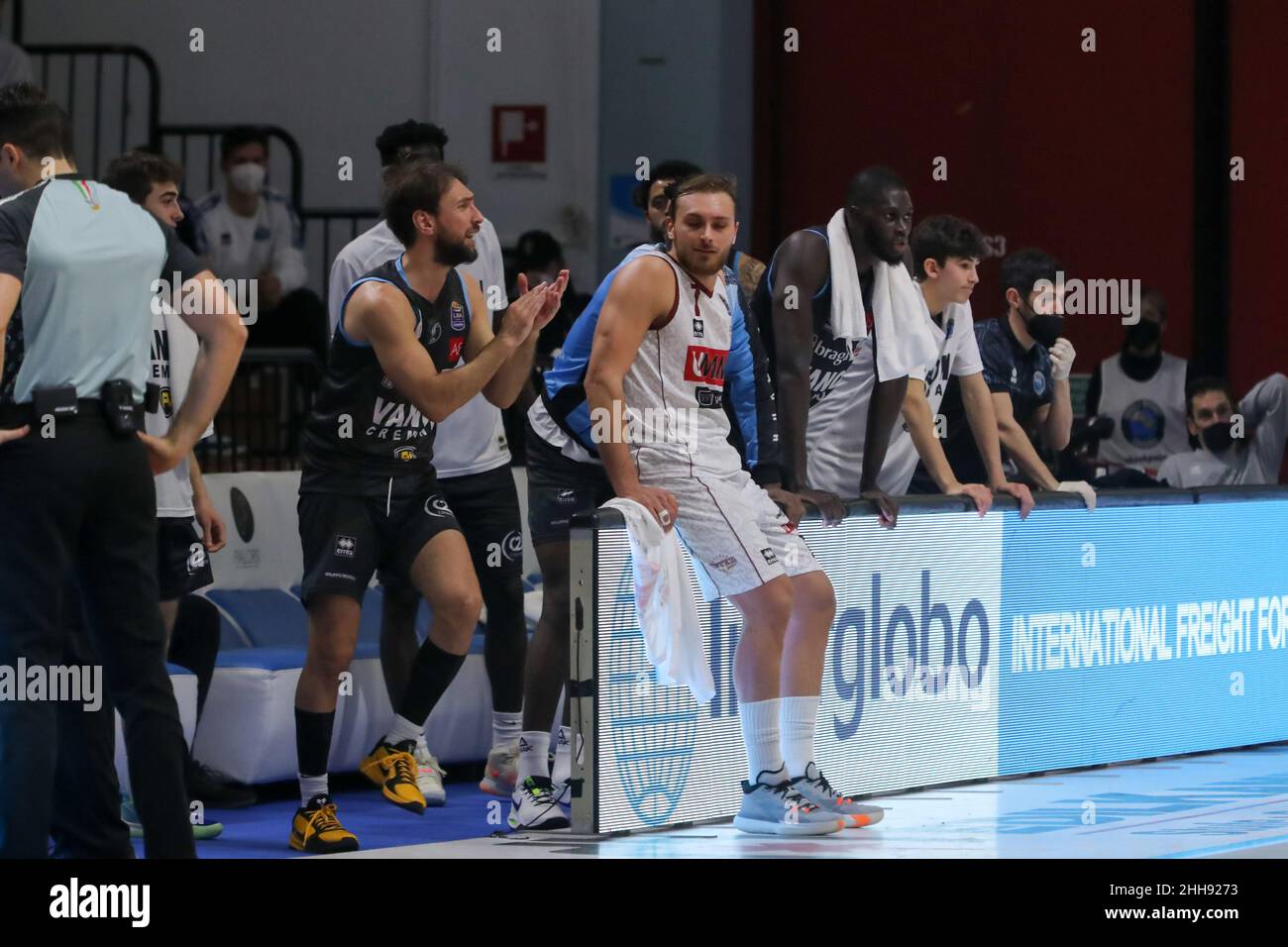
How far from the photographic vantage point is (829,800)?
5.46m

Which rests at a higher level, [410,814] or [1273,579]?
[1273,579]

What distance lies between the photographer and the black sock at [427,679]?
579 centimetres

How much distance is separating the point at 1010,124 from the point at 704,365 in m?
6.14

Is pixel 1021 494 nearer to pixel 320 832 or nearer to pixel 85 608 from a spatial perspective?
→ pixel 320 832

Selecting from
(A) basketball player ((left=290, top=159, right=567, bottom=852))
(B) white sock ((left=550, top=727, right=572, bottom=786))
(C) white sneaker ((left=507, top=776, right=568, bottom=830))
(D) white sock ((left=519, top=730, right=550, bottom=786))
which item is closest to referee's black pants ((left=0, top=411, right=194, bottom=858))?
(A) basketball player ((left=290, top=159, right=567, bottom=852))

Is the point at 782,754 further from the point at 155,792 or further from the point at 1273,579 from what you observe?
the point at 1273,579

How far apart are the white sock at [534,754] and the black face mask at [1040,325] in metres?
2.56

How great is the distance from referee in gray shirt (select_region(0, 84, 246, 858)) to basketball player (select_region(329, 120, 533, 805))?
1648 mm

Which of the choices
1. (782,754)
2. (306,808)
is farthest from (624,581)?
(306,808)

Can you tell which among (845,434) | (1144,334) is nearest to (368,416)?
(845,434)

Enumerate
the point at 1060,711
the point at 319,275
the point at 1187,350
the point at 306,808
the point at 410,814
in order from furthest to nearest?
the point at 319,275 < the point at 1187,350 < the point at 1060,711 < the point at 410,814 < the point at 306,808

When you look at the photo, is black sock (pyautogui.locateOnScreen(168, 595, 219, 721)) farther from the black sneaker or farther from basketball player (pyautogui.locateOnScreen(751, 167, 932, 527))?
basketball player (pyautogui.locateOnScreen(751, 167, 932, 527))

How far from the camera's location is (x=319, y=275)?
11.6 meters

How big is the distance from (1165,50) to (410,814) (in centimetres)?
637
